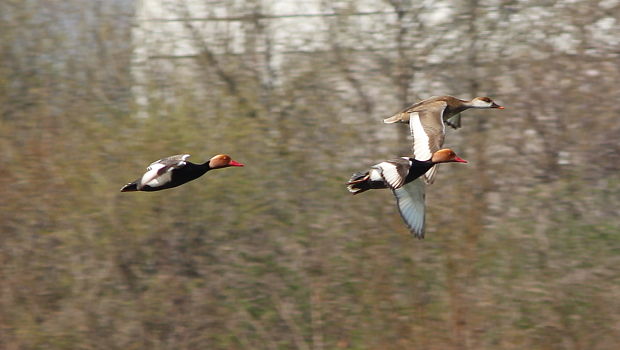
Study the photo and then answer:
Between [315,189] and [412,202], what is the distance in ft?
16.4

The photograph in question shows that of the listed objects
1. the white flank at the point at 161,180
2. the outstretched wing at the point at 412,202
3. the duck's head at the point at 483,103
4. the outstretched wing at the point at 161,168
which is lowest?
the outstretched wing at the point at 412,202

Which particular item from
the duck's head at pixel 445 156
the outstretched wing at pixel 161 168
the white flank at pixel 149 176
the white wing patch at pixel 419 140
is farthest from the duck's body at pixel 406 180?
the white flank at pixel 149 176

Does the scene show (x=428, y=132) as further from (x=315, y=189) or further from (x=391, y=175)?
(x=315, y=189)

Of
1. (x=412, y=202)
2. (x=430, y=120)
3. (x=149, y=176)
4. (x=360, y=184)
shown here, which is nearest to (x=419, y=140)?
(x=430, y=120)

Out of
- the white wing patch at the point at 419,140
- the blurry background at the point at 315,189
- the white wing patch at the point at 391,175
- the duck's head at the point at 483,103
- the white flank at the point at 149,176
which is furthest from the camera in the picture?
the blurry background at the point at 315,189

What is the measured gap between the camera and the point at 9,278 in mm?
11852

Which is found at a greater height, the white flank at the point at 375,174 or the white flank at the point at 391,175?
the white flank at the point at 391,175

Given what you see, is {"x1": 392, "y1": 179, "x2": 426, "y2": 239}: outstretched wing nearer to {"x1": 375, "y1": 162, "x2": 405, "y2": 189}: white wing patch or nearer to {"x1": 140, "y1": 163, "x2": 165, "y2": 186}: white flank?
{"x1": 375, "y1": 162, "x2": 405, "y2": 189}: white wing patch

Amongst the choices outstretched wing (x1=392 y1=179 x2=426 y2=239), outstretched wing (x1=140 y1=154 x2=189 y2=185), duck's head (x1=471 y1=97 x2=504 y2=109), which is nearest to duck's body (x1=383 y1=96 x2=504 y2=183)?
duck's head (x1=471 y1=97 x2=504 y2=109)

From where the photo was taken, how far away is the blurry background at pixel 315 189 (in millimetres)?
11711

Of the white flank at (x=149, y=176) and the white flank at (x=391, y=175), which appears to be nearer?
the white flank at (x=391, y=175)

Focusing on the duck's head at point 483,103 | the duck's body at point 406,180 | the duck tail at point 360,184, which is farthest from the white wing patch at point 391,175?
the duck's head at point 483,103

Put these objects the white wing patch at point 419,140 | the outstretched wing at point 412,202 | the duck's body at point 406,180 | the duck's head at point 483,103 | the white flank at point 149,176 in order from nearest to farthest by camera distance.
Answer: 1. the duck's body at point 406,180
2. the white flank at point 149,176
3. the white wing patch at point 419,140
4. the outstretched wing at point 412,202
5. the duck's head at point 483,103

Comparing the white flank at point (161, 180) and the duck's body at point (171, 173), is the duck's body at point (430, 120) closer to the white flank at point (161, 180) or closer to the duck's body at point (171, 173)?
the duck's body at point (171, 173)
